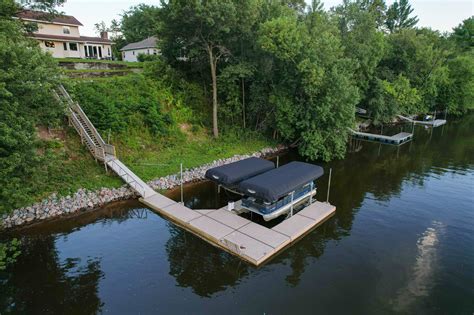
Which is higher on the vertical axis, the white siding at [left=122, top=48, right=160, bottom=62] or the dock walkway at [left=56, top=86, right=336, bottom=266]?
the white siding at [left=122, top=48, right=160, bottom=62]

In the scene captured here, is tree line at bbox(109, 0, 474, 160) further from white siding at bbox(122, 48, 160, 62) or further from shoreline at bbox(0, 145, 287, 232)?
white siding at bbox(122, 48, 160, 62)

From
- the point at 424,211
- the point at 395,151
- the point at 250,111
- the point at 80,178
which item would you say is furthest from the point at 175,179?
the point at 395,151

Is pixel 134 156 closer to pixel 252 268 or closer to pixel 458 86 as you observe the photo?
pixel 252 268

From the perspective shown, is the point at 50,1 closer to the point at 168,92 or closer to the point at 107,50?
the point at 168,92

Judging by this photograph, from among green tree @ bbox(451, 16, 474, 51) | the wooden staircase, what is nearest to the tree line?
the wooden staircase

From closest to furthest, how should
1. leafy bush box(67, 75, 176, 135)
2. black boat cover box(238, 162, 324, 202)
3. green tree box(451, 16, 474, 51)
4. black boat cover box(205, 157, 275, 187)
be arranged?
black boat cover box(238, 162, 324, 202), black boat cover box(205, 157, 275, 187), leafy bush box(67, 75, 176, 135), green tree box(451, 16, 474, 51)

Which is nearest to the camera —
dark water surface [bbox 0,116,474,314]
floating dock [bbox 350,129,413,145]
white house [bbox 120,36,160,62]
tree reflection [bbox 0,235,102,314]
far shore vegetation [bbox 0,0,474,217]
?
tree reflection [bbox 0,235,102,314]
